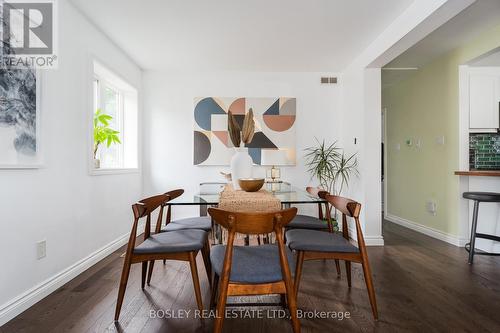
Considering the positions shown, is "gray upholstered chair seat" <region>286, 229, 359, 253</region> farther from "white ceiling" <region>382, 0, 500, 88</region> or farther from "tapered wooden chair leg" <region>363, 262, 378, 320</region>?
"white ceiling" <region>382, 0, 500, 88</region>

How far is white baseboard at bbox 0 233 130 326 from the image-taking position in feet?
5.83

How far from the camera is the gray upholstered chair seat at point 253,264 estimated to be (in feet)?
4.53

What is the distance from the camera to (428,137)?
3.93 meters

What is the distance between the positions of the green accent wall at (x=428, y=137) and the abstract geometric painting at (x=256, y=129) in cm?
189

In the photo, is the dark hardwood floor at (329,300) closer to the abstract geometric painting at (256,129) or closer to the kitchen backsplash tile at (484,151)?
the kitchen backsplash tile at (484,151)

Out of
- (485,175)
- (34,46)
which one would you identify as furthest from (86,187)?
Result: (485,175)

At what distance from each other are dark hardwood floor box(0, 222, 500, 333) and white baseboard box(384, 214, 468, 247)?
49cm

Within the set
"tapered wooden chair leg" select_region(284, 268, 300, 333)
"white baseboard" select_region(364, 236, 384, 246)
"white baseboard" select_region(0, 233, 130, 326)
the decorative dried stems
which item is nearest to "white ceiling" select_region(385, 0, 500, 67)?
the decorative dried stems

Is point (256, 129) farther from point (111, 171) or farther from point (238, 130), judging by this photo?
point (111, 171)

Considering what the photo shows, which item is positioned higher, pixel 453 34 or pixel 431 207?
pixel 453 34

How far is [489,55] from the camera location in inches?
124

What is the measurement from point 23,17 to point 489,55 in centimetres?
456

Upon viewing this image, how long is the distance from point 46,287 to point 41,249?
0.98 feet

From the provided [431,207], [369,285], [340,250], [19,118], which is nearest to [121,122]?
[19,118]
